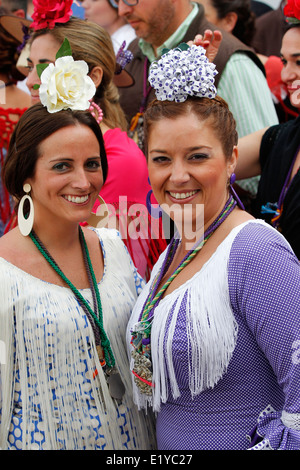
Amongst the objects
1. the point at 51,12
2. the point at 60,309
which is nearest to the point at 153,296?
the point at 60,309

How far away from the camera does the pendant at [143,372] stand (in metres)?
2.03

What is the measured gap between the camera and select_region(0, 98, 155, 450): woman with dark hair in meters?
2.05

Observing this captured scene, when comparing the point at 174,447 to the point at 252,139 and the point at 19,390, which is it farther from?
the point at 252,139

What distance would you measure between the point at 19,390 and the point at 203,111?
1.05 m

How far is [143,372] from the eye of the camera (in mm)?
2037

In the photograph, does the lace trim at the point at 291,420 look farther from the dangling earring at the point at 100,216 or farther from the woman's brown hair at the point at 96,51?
the woman's brown hair at the point at 96,51

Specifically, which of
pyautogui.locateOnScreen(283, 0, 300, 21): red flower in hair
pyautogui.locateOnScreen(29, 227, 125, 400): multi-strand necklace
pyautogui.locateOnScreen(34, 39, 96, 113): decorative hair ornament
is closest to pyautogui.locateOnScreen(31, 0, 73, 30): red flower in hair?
pyautogui.locateOnScreen(34, 39, 96, 113): decorative hair ornament

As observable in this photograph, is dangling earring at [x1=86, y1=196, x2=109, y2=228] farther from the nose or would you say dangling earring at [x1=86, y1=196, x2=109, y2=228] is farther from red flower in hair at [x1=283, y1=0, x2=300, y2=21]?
red flower in hair at [x1=283, y1=0, x2=300, y2=21]

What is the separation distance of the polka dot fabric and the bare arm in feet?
3.58

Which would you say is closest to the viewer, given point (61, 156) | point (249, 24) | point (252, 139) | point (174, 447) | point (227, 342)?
point (227, 342)

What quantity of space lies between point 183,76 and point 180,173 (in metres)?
0.29

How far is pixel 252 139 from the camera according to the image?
9.73 feet

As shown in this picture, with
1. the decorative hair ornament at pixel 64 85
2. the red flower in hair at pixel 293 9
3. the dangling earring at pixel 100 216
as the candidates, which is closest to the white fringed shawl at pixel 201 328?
the decorative hair ornament at pixel 64 85

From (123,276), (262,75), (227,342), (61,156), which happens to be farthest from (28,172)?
(262,75)
